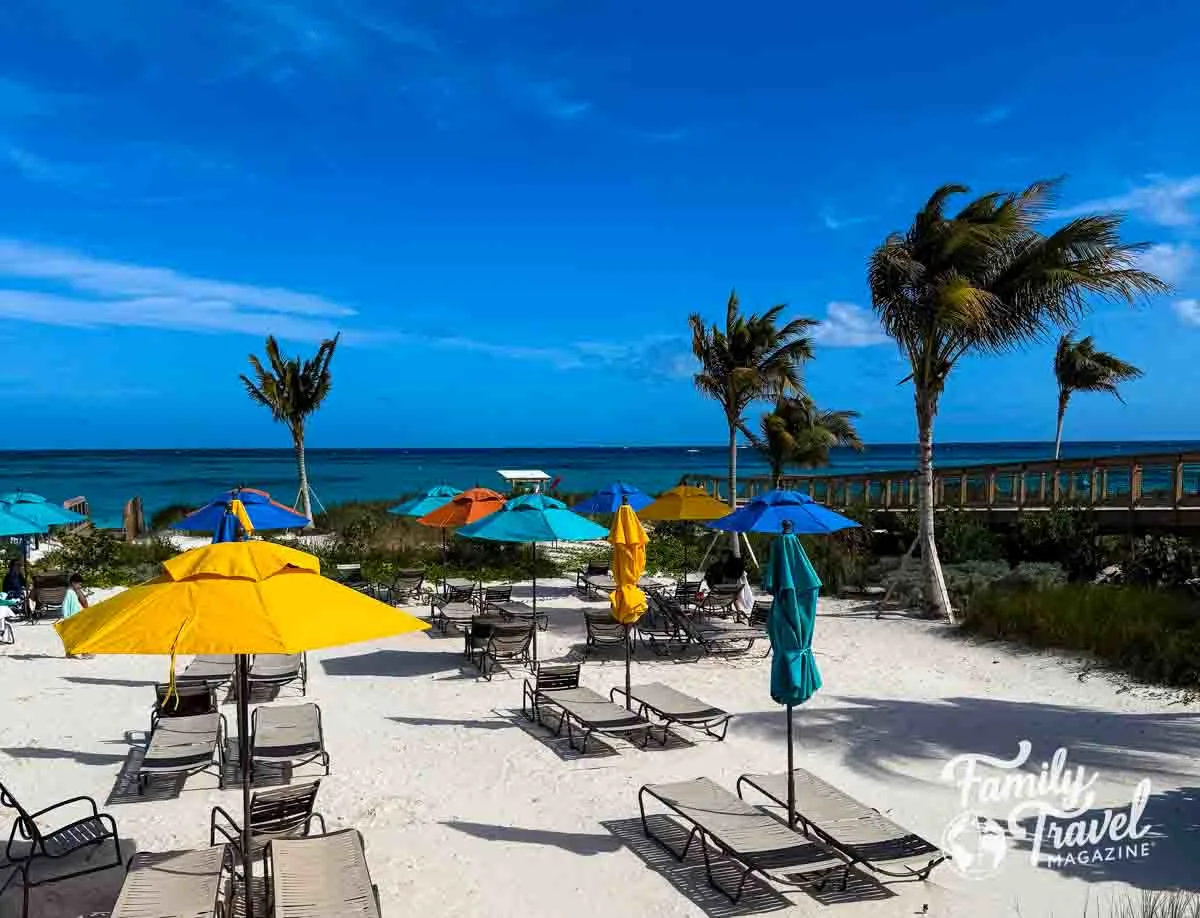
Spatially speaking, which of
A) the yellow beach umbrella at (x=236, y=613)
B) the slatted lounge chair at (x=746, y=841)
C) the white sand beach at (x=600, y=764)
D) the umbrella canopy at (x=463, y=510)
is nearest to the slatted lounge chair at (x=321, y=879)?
the yellow beach umbrella at (x=236, y=613)

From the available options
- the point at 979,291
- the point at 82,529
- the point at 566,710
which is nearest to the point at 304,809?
the point at 566,710

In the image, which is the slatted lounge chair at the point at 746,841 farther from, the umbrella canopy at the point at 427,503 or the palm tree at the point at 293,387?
the palm tree at the point at 293,387

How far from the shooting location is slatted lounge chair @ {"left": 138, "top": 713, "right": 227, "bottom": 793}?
7469mm

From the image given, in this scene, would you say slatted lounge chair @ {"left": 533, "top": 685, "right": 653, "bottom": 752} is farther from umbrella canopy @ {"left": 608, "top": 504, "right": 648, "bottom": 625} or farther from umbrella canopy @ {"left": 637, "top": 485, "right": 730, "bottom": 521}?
umbrella canopy @ {"left": 637, "top": 485, "right": 730, "bottom": 521}

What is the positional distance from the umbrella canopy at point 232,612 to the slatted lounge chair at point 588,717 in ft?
13.2

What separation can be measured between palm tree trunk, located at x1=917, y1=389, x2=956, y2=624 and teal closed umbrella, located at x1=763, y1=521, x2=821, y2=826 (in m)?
9.39

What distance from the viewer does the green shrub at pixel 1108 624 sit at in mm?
10859

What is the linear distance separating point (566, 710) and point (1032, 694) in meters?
5.52

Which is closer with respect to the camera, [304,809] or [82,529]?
[304,809]

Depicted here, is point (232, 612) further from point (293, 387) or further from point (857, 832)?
point (293, 387)

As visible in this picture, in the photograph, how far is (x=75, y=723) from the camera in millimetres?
9617

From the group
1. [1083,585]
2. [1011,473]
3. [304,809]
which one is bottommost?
[304,809]

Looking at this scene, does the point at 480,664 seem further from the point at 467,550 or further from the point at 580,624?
the point at 467,550

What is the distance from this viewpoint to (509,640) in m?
11.5
